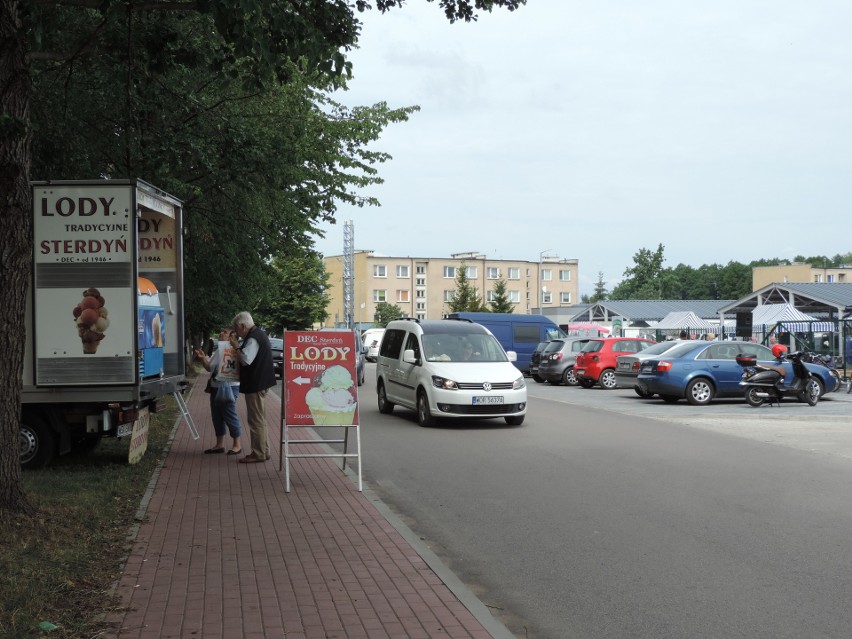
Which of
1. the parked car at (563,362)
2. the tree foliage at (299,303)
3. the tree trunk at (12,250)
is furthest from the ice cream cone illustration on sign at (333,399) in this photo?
the tree foliage at (299,303)

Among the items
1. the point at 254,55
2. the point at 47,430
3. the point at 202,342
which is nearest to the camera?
the point at 254,55

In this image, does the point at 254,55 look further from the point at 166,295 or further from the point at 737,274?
the point at 737,274

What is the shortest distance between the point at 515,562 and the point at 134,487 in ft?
15.5

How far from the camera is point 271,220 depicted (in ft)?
68.3

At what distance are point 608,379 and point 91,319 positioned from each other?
21.8m

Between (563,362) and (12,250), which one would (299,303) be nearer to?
(563,362)

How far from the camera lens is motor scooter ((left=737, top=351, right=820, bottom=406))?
2098cm

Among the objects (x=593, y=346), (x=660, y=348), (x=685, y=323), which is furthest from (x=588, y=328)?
(x=660, y=348)

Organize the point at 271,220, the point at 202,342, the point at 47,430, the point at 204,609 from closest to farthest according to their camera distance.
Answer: the point at 204,609 < the point at 47,430 < the point at 271,220 < the point at 202,342

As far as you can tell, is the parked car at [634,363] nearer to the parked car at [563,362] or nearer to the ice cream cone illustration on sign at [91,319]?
the parked car at [563,362]

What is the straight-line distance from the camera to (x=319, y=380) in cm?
1056

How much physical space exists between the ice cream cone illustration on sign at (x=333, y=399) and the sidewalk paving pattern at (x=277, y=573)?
2.41 feet

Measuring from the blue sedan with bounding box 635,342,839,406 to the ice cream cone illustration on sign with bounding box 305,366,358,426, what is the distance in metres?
13.3

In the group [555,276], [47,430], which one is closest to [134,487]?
[47,430]
